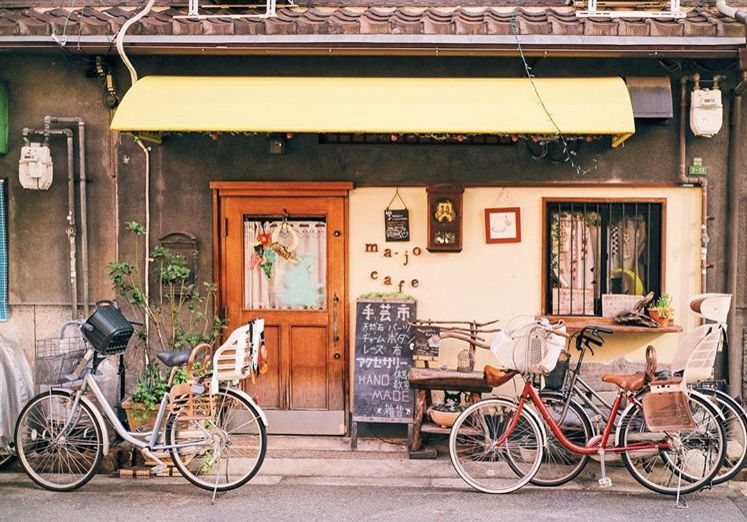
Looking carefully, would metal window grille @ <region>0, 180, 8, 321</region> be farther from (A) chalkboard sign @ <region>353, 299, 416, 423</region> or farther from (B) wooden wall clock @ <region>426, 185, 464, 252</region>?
(B) wooden wall clock @ <region>426, 185, 464, 252</region>

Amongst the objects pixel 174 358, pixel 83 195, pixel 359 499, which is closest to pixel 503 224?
pixel 359 499

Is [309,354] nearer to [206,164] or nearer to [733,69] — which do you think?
[206,164]

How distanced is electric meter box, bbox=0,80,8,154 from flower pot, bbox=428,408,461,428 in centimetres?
562

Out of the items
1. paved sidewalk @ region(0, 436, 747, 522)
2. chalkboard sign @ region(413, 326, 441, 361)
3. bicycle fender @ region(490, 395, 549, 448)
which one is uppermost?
chalkboard sign @ region(413, 326, 441, 361)

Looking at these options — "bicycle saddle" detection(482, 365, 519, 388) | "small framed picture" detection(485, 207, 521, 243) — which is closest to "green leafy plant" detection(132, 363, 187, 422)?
"bicycle saddle" detection(482, 365, 519, 388)

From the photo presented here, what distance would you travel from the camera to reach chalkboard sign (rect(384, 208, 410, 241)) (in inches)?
305

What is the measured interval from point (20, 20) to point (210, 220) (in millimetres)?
2804

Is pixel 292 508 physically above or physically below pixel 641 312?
below

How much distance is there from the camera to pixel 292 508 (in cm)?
591

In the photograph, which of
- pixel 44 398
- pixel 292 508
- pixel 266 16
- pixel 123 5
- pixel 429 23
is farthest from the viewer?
pixel 123 5

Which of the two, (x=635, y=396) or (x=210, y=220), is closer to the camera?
(x=635, y=396)

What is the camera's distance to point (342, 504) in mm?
6000

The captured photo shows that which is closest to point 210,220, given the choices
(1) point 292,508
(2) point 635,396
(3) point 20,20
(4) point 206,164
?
(4) point 206,164

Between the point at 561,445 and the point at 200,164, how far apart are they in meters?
4.88
